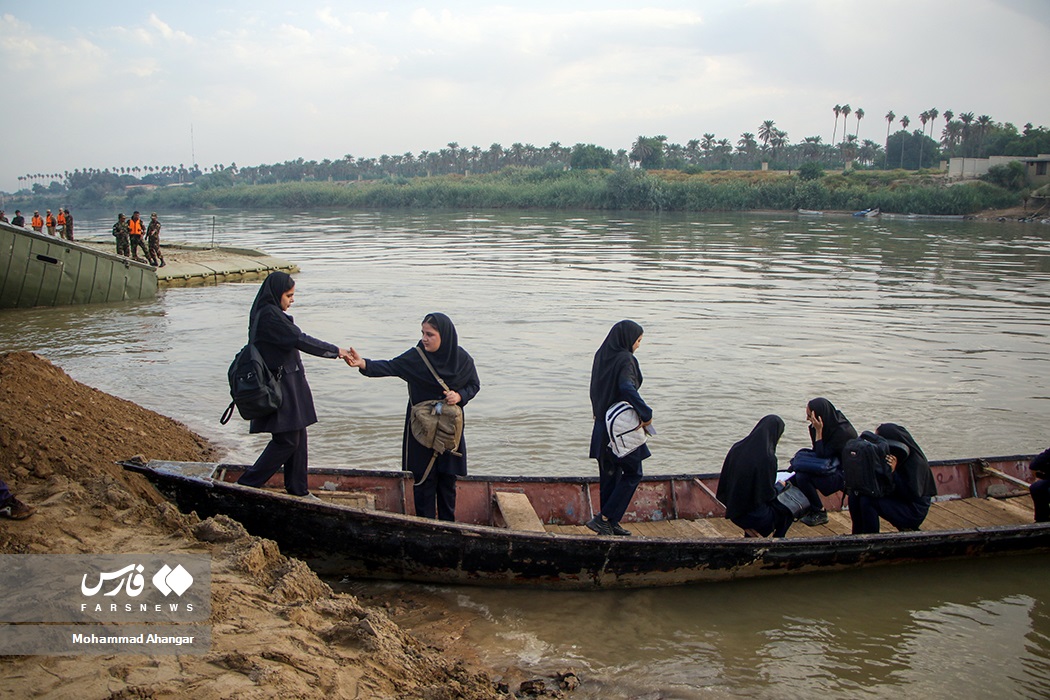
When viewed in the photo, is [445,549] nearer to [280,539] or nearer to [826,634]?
[280,539]

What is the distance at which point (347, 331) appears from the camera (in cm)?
1891

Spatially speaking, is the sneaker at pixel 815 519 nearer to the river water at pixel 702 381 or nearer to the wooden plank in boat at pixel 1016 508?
the river water at pixel 702 381

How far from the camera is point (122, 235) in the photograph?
25516mm

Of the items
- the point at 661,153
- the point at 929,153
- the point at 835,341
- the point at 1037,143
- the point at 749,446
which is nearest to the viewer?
the point at 749,446

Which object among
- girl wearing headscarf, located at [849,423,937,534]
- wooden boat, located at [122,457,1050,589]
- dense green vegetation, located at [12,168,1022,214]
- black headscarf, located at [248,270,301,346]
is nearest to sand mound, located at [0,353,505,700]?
wooden boat, located at [122,457,1050,589]

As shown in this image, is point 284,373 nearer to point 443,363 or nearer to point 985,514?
point 443,363

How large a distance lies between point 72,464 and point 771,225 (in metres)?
52.9

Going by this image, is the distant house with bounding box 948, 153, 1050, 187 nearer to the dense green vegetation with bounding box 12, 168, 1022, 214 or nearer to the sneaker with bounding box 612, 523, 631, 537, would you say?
the dense green vegetation with bounding box 12, 168, 1022, 214

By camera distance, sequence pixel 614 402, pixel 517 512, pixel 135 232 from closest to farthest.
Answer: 1. pixel 614 402
2. pixel 517 512
3. pixel 135 232

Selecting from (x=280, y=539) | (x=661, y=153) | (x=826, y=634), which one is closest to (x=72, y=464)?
(x=280, y=539)

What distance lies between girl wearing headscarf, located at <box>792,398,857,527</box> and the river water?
0.81 meters

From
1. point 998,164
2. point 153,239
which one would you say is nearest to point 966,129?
point 998,164

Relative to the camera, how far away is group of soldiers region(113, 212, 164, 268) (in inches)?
992

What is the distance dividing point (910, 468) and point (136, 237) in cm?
2474
